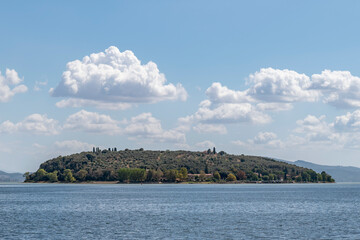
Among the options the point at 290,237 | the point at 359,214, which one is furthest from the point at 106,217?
the point at 359,214

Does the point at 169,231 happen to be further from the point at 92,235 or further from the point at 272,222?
the point at 272,222

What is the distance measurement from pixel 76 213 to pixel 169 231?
135 ft

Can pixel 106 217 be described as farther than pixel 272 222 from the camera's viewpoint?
Yes

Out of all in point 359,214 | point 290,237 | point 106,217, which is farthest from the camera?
A: point 359,214

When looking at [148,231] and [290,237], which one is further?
[148,231]

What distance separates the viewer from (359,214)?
11538 centimetres

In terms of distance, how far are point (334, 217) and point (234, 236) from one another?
39.3m

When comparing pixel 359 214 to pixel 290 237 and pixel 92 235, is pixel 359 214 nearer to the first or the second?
pixel 290 237

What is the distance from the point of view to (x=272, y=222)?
315 ft

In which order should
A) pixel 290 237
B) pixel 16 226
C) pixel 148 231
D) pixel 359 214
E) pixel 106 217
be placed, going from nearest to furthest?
pixel 290 237 → pixel 148 231 → pixel 16 226 → pixel 106 217 → pixel 359 214

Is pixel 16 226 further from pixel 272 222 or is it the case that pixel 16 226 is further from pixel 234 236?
pixel 272 222

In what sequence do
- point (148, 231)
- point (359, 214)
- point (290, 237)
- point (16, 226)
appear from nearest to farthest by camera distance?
point (290, 237)
point (148, 231)
point (16, 226)
point (359, 214)

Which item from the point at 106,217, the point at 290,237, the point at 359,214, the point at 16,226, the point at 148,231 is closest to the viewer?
the point at 290,237

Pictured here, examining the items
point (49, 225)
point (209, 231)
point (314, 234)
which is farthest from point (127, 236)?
point (314, 234)
